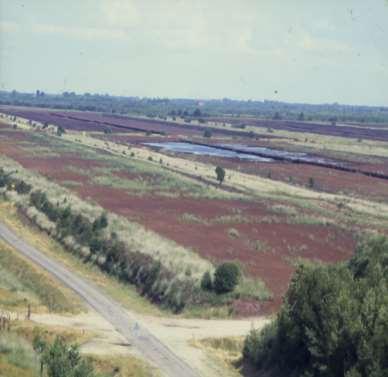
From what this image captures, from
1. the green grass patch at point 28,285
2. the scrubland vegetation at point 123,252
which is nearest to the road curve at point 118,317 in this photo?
the green grass patch at point 28,285

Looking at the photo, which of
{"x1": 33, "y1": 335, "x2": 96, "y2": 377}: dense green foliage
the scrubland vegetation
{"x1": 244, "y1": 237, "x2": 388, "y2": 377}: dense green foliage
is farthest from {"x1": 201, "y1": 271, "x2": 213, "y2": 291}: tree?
{"x1": 33, "y1": 335, "x2": 96, "y2": 377}: dense green foliage

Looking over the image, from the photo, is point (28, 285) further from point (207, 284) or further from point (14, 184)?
point (14, 184)

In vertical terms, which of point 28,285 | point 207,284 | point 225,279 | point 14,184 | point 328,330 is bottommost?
point 28,285

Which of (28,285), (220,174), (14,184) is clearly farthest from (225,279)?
(220,174)

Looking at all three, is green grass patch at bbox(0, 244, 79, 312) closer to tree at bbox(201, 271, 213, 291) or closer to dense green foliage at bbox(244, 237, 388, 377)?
tree at bbox(201, 271, 213, 291)

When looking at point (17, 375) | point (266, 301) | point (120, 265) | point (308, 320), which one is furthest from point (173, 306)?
point (17, 375)

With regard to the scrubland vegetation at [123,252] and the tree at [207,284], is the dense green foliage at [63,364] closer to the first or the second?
the scrubland vegetation at [123,252]
